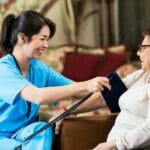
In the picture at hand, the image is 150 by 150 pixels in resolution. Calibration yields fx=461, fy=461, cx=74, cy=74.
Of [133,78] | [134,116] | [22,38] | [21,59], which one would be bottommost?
[134,116]

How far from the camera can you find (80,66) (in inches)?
175

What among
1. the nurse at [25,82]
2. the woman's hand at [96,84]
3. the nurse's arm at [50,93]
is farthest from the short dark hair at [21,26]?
the woman's hand at [96,84]

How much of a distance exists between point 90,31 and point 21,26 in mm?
2850

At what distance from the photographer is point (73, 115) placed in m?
2.36

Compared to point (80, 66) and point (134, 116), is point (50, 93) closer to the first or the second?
point (134, 116)

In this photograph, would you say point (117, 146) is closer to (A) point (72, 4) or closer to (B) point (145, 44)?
(B) point (145, 44)

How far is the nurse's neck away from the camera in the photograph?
7.53ft

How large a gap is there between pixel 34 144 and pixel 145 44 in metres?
0.68

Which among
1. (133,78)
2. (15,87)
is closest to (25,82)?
(15,87)

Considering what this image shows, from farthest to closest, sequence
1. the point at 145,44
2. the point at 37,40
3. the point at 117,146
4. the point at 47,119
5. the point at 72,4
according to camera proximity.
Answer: the point at 72,4 < the point at 47,119 < the point at 37,40 < the point at 145,44 < the point at 117,146

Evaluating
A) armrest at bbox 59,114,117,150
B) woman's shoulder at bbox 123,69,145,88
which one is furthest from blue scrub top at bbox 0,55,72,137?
woman's shoulder at bbox 123,69,145,88

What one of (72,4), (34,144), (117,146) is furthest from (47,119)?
(72,4)

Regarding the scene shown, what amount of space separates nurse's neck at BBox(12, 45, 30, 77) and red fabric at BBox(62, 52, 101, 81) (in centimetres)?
209

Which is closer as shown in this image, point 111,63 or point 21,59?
point 21,59
